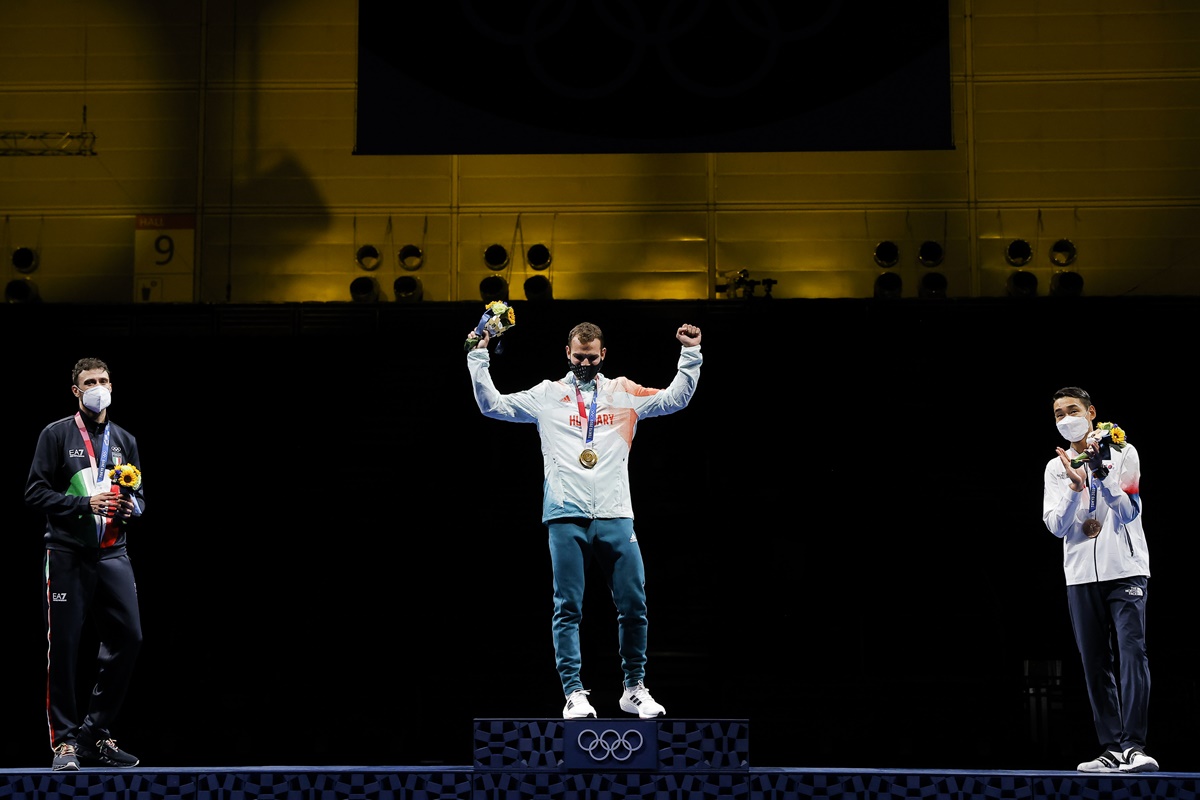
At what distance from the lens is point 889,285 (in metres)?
9.45

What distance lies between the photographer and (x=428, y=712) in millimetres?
8375

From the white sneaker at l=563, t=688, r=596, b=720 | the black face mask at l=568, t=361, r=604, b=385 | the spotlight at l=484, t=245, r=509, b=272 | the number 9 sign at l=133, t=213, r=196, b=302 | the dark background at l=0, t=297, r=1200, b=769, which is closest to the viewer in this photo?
the white sneaker at l=563, t=688, r=596, b=720

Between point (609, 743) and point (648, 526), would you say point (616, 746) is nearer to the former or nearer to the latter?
point (609, 743)

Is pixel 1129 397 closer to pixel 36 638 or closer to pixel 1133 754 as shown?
pixel 1133 754

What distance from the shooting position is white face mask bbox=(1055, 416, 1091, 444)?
5.19 m

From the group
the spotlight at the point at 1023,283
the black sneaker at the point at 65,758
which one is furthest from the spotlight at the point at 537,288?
the black sneaker at the point at 65,758

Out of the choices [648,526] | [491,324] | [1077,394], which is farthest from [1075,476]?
[648,526]

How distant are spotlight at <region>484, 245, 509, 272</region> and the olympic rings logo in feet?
17.5

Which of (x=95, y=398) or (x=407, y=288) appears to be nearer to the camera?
(x=95, y=398)

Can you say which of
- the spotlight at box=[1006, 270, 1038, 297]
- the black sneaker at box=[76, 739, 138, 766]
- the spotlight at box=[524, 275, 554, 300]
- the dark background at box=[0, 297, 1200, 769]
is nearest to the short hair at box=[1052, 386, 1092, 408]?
the dark background at box=[0, 297, 1200, 769]

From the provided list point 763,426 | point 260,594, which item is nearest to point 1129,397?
point 763,426

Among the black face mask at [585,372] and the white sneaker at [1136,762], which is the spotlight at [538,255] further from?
the white sneaker at [1136,762]

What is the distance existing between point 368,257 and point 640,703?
5544 mm

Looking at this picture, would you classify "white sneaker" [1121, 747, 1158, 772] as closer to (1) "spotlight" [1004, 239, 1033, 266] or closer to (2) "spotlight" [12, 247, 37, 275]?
(1) "spotlight" [1004, 239, 1033, 266]
